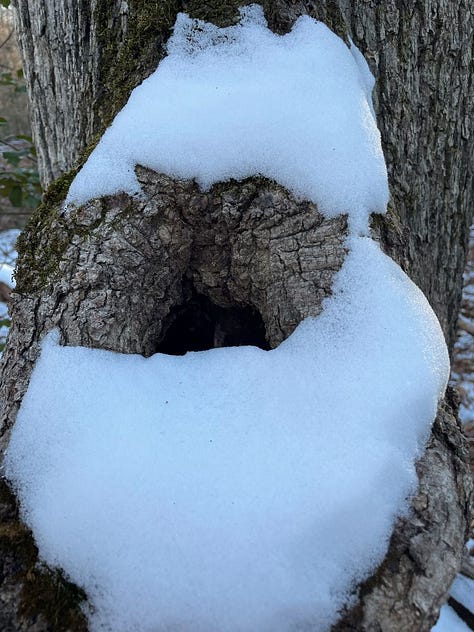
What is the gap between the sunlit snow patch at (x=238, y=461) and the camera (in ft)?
2.76

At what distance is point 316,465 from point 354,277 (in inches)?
15.7

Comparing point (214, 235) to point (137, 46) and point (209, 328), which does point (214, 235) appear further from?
point (137, 46)

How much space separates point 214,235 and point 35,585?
0.77 m

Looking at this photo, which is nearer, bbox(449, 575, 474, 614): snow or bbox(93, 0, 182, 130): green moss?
bbox(93, 0, 182, 130): green moss

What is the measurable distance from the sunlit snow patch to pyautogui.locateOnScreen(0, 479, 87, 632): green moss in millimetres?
21

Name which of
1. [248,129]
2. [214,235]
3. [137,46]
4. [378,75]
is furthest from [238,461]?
[378,75]

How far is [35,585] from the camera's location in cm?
88

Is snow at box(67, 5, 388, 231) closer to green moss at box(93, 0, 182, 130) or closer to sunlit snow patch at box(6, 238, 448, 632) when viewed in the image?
green moss at box(93, 0, 182, 130)

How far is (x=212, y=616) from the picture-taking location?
83 centimetres

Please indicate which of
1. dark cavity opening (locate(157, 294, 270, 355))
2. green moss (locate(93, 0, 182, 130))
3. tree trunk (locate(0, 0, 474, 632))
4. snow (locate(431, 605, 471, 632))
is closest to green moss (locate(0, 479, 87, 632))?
tree trunk (locate(0, 0, 474, 632))

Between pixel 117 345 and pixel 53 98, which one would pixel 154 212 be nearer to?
pixel 117 345

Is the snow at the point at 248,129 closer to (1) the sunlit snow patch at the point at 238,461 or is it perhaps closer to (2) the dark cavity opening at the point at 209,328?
(1) the sunlit snow patch at the point at 238,461

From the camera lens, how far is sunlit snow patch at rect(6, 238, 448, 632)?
84 centimetres

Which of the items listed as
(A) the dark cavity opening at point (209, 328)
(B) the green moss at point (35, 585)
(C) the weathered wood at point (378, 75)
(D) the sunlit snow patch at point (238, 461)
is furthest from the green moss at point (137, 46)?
(B) the green moss at point (35, 585)
